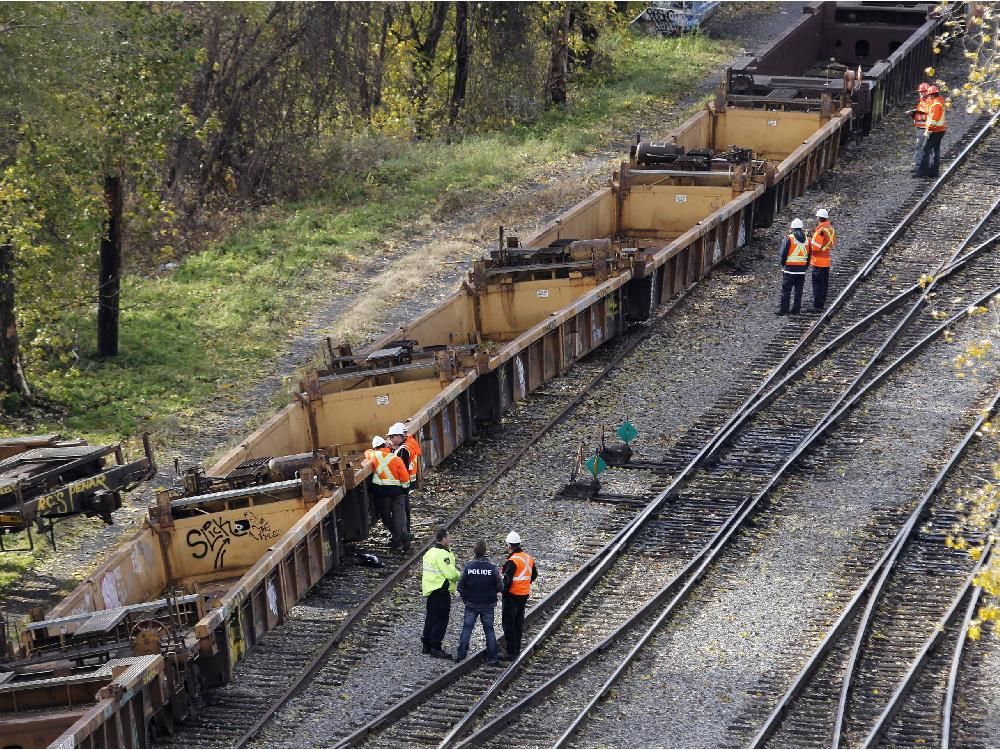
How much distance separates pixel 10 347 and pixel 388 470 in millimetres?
6524

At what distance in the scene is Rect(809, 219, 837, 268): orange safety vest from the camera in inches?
861

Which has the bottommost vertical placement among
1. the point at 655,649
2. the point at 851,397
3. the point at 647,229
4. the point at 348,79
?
the point at 655,649

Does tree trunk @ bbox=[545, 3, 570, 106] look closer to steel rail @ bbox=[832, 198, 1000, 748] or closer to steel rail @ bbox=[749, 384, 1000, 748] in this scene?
steel rail @ bbox=[749, 384, 1000, 748]

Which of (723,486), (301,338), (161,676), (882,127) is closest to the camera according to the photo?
(161,676)

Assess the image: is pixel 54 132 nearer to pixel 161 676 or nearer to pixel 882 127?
pixel 161 676

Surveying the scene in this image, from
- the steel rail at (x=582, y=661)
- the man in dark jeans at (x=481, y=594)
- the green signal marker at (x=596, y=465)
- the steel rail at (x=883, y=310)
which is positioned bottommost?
the steel rail at (x=582, y=661)

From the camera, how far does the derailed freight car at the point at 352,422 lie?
1327cm

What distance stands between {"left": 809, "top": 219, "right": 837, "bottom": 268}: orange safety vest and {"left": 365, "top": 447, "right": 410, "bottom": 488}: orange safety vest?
7799 millimetres

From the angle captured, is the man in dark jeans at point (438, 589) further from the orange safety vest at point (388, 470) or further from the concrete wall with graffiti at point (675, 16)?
the concrete wall with graffiti at point (675, 16)

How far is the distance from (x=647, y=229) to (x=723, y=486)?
7.16m

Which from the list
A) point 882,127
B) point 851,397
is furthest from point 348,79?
point 851,397

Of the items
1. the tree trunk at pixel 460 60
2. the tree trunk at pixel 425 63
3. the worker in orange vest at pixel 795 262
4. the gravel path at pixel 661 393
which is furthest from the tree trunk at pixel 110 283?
the tree trunk at pixel 460 60

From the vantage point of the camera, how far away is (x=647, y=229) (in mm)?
24344

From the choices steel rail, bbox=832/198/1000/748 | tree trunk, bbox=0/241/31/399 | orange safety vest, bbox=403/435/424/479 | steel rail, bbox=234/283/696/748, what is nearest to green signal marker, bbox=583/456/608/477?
steel rail, bbox=234/283/696/748
